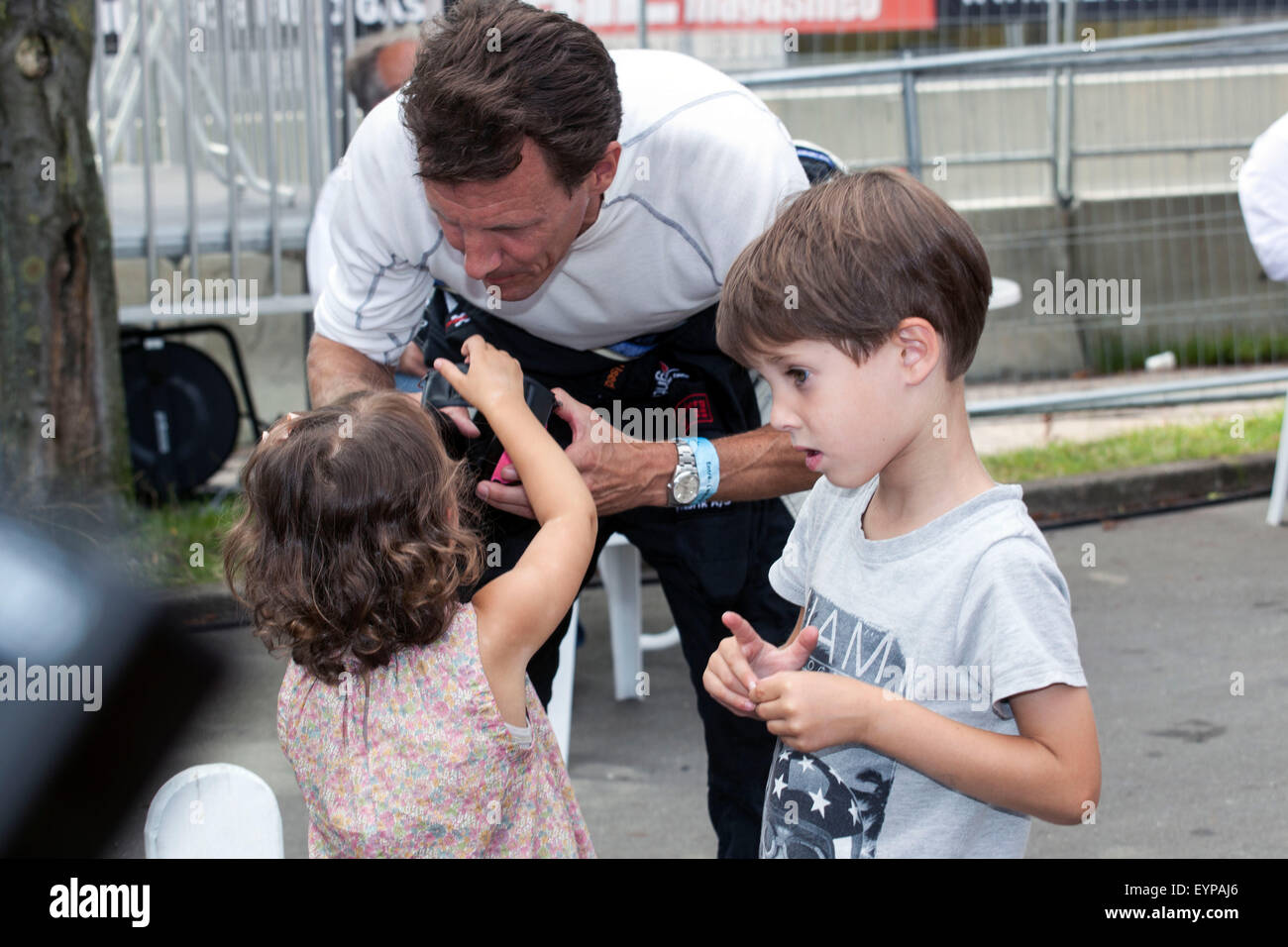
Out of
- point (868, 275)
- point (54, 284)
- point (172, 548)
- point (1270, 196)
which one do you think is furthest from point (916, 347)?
point (172, 548)

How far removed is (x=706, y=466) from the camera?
2.26m

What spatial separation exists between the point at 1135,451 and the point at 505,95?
15.3 feet

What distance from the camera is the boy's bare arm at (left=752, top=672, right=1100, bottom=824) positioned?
1506 millimetres

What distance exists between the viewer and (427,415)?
191 centimetres

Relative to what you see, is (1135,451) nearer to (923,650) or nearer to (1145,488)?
(1145,488)

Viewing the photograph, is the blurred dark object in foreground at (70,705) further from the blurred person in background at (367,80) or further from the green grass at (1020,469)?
the blurred person in background at (367,80)

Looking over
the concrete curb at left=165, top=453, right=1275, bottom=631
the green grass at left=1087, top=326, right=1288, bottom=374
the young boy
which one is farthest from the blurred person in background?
the green grass at left=1087, top=326, right=1288, bottom=374

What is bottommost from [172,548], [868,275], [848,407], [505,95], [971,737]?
[172,548]

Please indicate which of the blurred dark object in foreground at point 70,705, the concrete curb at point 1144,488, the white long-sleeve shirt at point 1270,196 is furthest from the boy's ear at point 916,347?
the concrete curb at point 1144,488

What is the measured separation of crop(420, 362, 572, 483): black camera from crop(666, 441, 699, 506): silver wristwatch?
0.72 ft

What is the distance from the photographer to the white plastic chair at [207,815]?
178 cm

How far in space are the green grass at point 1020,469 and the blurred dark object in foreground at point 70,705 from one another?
25.3 inches
